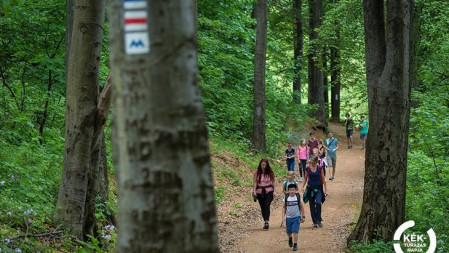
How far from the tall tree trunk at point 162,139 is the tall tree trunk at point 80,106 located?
4.85 metres

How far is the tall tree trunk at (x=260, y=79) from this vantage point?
22312 millimetres

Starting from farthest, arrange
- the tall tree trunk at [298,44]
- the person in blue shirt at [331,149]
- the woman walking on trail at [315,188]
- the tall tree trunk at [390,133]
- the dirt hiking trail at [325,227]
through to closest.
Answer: the tall tree trunk at [298,44]
the person in blue shirt at [331,149]
the woman walking on trail at [315,188]
the dirt hiking trail at [325,227]
the tall tree trunk at [390,133]

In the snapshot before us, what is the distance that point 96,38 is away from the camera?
7.03m

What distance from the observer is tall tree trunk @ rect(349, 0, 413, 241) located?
9.97m

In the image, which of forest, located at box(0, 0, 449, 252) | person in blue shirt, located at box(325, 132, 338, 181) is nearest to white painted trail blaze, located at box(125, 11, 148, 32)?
forest, located at box(0, 0, 449, 252)

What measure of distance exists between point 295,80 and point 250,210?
19.8m

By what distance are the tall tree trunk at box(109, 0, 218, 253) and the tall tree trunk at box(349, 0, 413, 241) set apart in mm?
8399

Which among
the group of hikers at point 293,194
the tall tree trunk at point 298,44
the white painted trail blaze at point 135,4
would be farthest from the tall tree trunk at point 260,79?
the white painted trail blaze at point 135,4

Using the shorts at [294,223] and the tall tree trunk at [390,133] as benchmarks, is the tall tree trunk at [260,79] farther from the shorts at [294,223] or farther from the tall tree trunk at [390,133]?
the tall tree trunk at [390,133]

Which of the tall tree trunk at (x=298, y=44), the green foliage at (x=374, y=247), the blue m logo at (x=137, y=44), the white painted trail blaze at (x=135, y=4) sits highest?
the tall tree trunk at (x=298, y=44)

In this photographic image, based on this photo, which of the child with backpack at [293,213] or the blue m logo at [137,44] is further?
the child with backpack at [293,213]

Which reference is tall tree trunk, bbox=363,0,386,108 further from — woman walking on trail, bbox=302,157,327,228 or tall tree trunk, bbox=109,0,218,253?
tall tree trunk, bbox=109,0,218,253

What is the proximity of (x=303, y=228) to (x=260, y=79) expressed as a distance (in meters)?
10.3

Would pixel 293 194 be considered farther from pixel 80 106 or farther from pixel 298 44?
pixel 298 44
